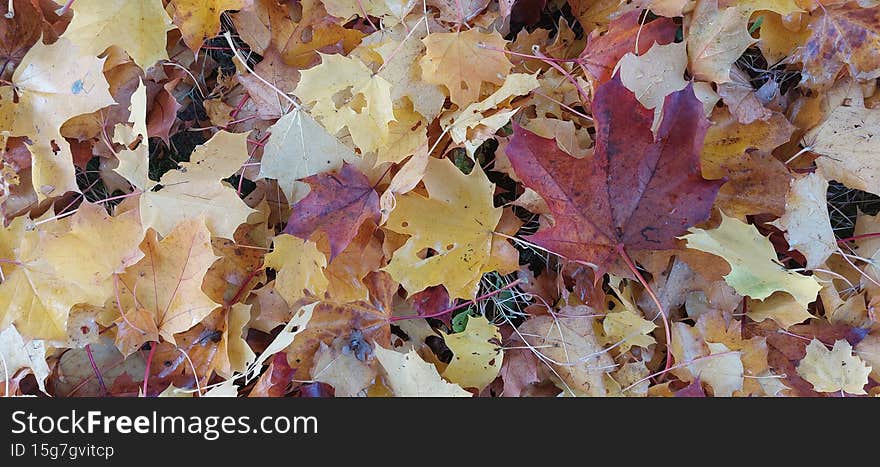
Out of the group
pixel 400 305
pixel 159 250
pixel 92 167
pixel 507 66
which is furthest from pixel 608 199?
pixel 92 167

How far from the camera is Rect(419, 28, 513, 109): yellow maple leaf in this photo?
Result: 1.03m

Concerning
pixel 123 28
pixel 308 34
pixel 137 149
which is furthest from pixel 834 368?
pixel 123 28

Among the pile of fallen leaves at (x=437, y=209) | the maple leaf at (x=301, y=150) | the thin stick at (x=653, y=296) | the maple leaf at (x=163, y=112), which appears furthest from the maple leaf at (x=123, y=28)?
the thin stick at (x=653, y=296)

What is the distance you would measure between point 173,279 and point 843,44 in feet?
3.95

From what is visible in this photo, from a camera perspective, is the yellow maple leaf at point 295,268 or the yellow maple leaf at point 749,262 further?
the yellow maple leaf at point 295,268

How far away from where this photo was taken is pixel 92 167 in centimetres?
122

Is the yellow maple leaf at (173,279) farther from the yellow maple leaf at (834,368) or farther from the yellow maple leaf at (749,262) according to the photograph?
the yellow maple leaf at (834,368)

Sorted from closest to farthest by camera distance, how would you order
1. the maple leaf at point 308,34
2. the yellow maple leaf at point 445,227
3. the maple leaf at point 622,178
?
the maple leaf at point 622,178 → the yellow maple leaf at point 445,227 → the maple leaf at point 308,34

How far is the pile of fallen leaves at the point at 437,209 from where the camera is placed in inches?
39.9

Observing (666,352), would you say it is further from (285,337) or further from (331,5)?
(331,5)

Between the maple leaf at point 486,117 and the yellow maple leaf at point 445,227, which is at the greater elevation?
the maple leaf at point 486,117

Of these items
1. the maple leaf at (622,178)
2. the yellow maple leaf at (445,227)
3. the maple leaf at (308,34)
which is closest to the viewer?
the maple leaf at (622,178)

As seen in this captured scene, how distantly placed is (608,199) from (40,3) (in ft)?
3.41

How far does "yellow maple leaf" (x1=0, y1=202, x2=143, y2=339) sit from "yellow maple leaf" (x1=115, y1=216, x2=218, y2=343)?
3 cm
